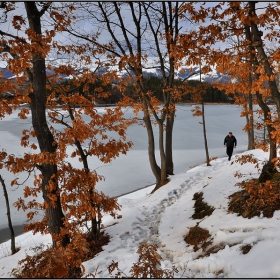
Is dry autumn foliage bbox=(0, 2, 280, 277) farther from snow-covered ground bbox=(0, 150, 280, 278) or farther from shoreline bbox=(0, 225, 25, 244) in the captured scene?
shoreline bbox=(0, 225, 25, 244)

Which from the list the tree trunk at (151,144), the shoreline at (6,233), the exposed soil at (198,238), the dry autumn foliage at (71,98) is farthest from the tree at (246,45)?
the shoreline at (6,233)

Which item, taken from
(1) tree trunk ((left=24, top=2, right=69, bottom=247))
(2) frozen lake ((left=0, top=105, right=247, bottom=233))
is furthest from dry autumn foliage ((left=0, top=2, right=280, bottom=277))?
(2) frozen lake ((left=0, top=105, right=247, bottom=233))

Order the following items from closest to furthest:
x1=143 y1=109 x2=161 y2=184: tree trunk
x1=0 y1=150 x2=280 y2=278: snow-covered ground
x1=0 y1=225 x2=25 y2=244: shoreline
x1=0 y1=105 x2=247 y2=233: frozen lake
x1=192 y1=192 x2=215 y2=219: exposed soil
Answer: x1=0 y1=150 x2=280 y2=278: snow-covered ground
x1=192 y1=192 x2=215 y2=219: exposed soil
x1=0 y1=225 x2=25 y2=244: shoreline
x1=143 y1=109 x2=161 y2=184: tree trunk
x1=0 y1=105 x2=247 y2=233: frozen lake

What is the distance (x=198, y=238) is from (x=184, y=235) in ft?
1.87

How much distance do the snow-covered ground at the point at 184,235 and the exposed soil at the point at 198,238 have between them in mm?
114

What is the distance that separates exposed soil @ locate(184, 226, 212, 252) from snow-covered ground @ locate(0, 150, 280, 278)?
11 centimetres

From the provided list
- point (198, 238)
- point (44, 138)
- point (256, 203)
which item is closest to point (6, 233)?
point (44, 138)

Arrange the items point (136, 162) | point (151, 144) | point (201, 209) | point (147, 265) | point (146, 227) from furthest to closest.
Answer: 1. point (136, 162)
2. point (151, 144)
3. point (146, 227)
4. point (201, 209)
5. point (147, 265)

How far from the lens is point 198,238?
550cm

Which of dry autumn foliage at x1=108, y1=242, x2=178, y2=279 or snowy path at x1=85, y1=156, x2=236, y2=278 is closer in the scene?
dry autumn foliage at x1=108, y1=242, x2=178, y2=279

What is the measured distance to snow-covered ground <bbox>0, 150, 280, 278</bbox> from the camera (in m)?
4.01

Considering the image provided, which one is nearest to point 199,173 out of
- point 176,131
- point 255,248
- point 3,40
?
point 255,248

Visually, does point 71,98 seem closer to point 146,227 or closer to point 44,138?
point 44,138

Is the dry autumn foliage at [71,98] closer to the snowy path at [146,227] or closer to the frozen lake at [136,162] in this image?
the snowy path at [146,227]
